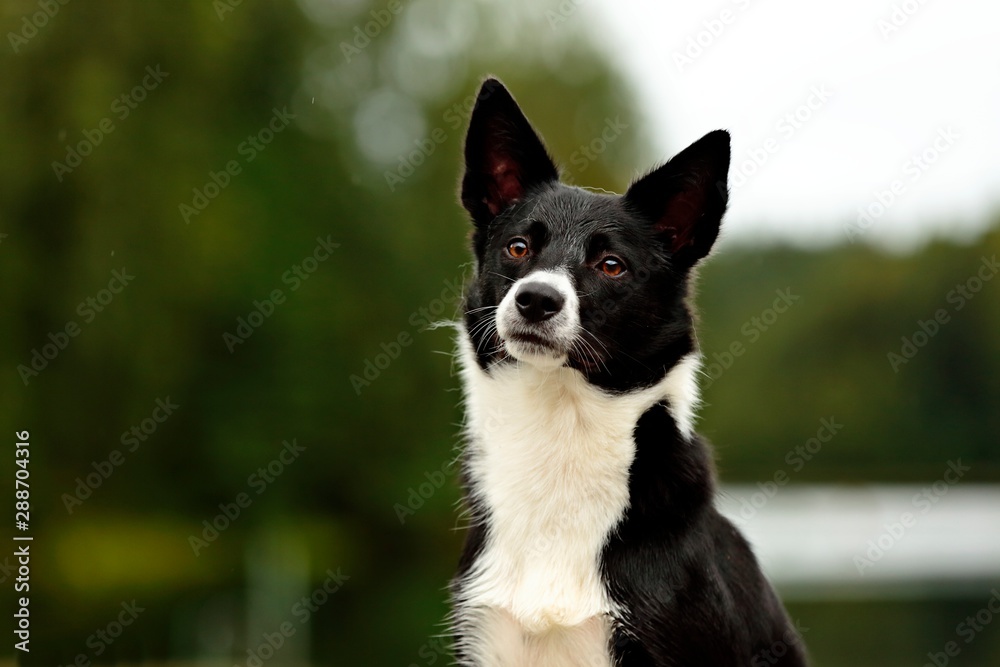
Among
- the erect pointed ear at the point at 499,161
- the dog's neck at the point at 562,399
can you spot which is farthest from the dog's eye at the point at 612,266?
the erect pointed ear at the point at 499,161

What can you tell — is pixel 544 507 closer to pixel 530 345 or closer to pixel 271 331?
pixel 530 345

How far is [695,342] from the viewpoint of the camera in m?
4.49

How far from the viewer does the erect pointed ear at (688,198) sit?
4.41 m

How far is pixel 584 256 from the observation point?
4.38 m

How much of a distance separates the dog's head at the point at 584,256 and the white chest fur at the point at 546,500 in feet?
0.38

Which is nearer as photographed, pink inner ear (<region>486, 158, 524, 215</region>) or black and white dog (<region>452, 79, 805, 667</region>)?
black and white dog (<region>452, 79, 805, 667</region>)

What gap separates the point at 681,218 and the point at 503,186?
30.4 inches

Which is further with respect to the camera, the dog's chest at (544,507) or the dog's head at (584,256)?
the dog's head at (584,256)

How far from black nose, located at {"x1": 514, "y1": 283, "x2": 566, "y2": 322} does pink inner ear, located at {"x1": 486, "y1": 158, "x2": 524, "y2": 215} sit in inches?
30.6

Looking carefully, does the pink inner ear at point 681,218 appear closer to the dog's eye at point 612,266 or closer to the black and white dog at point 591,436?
the black and white dog at point 591,436

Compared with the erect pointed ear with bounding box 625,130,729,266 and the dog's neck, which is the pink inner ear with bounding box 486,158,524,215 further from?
the dog's neck

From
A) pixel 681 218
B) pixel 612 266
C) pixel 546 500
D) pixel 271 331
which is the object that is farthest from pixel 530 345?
pixel 271 331

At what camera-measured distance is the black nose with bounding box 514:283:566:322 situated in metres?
4.08

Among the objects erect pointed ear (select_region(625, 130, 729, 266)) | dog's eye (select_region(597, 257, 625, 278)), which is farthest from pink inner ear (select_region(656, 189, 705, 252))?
dog's eye (select_region(597, 257, 625, 278))
